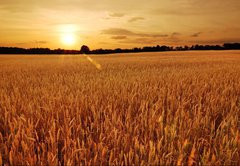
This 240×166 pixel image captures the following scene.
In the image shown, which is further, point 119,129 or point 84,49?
point 84,49

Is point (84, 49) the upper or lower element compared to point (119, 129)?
upper

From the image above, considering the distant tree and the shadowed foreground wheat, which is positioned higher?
the distant tree

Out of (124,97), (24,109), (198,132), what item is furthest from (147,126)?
(24,109)

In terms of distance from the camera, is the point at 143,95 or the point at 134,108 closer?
the point at 134,108

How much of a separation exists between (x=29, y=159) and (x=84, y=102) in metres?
1.51

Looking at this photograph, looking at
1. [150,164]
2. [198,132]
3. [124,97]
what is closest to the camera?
[150,164]

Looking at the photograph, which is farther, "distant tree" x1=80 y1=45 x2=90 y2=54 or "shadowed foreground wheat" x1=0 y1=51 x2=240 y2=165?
"distant tree" x1=80 y1=45 x2=90 y2=54

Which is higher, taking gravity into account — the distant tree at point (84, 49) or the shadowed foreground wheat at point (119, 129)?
the distant tree at point (84, 49)

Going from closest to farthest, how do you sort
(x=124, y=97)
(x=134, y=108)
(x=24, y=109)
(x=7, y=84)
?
(x=24, y=109), (x=134, y=108), (x=124, y=97), (x=7, y=84)

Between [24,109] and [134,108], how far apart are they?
118 cm

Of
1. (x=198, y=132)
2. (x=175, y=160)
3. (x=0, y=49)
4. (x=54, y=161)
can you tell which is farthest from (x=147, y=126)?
(x=0, y=49)

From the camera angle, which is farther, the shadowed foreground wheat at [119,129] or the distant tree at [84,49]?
the distant tree at [84,49]

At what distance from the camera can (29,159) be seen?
1305mm

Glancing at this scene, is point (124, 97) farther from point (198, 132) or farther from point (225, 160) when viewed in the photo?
point (225, 160)
